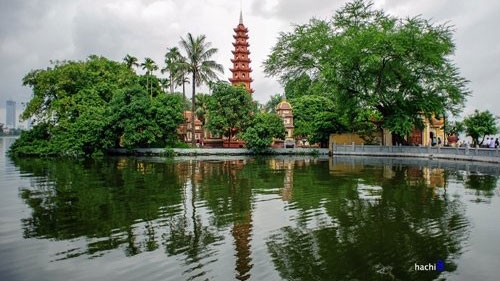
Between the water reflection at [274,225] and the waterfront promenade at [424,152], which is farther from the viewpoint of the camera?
the waterfront promenade at [424,152]

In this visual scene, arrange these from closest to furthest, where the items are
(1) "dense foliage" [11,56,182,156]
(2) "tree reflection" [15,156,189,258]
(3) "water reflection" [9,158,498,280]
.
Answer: (3) "water reflection" [9,158,498,280] → (2) "tree reflection" [15,156,189,258] → (1) "dense foliage" [11,56,182,156]

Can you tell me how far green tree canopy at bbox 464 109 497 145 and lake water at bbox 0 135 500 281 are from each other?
3040cm

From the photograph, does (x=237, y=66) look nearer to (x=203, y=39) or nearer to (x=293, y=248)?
(x=203, y=39)

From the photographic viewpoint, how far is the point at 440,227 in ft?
29.2

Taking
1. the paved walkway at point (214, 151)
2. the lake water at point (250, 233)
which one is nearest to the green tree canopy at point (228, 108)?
the paved walkway at point (214, 151)

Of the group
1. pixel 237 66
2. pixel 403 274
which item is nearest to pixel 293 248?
pixel 403 274

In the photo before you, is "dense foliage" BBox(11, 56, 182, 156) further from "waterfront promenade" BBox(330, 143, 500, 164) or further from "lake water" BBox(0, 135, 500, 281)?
"lake water" BBox(0, 135, 500, 281)

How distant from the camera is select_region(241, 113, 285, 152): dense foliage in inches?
1652

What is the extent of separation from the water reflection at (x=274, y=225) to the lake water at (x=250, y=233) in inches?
1.1

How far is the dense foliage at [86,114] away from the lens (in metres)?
40.7

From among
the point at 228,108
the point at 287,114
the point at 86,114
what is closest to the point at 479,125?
the point at 287,114

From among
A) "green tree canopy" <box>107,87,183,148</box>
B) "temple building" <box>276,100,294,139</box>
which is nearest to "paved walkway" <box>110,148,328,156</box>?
"green tree canopy" <box>107,87,183,148</box>

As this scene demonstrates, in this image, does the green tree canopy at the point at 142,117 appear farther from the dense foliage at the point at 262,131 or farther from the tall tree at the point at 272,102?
the tall tree at the point at 272,102

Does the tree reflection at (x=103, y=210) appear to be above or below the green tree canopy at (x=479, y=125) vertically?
below
